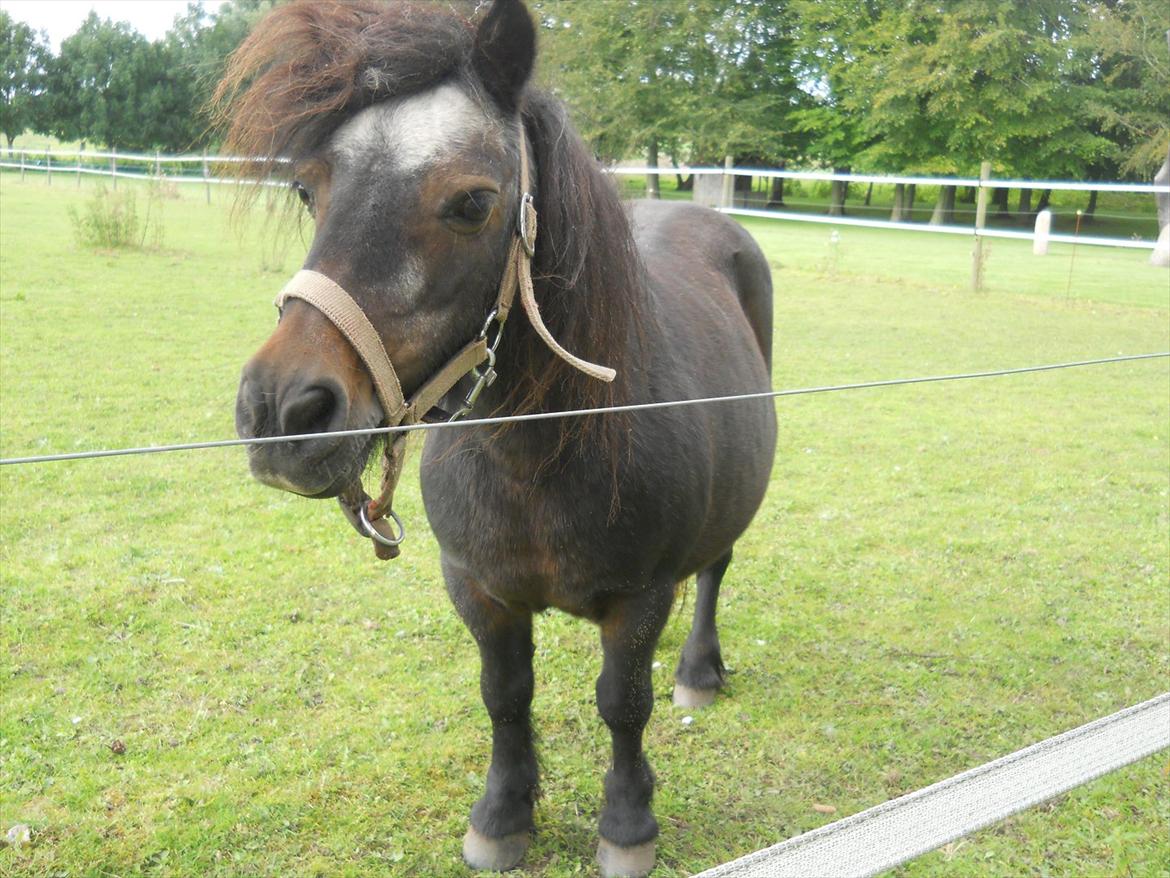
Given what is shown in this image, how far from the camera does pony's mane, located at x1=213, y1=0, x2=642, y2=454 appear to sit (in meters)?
1.84

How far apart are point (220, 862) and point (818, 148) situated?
1609 inches

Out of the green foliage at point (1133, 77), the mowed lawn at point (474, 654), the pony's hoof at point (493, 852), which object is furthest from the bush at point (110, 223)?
the green foliage at point (1133, 77)

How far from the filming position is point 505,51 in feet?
6.34

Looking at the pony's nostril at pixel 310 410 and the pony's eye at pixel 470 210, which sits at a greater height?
the pony's eye at pixel 470 210

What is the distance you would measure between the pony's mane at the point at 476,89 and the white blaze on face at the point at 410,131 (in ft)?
0.11

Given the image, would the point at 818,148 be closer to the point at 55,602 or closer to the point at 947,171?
the point at 947,171

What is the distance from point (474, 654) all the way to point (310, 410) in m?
2.77

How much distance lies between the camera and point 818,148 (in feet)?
131

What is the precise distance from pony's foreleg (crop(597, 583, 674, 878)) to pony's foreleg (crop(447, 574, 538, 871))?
25 cm

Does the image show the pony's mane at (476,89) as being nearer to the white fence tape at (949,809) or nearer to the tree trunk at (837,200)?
the white fence tape at (949,809)

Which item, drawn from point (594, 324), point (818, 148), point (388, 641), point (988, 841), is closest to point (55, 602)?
point (388, 641)

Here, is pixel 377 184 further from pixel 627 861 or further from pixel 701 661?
pixel 701 661

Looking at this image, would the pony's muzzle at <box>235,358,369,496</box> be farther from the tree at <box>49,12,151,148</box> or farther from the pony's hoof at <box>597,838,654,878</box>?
the tree at <box>49,12,151,148</box>

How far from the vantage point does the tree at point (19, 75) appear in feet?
128
